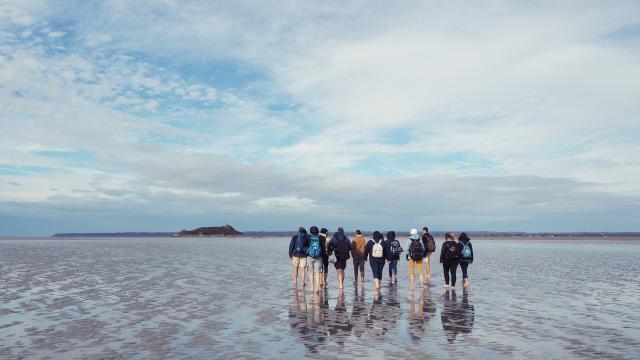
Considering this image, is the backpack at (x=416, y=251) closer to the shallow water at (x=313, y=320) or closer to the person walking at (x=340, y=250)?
the shallow water at (x=313, y=320)

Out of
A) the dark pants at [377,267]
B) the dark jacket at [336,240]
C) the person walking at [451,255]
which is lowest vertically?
the dark pants at [377,267]

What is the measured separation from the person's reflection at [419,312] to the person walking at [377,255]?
1773 millimetres

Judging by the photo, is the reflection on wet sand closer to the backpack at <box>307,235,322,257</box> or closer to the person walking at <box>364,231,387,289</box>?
the person walking at <box>364,231,387,289</box>

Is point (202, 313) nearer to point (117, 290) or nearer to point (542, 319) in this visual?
point (117, 290)

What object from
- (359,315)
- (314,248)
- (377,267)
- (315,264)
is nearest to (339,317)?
(359,315)

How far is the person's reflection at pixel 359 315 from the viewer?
14.3m

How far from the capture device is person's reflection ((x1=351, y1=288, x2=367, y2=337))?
1426cm

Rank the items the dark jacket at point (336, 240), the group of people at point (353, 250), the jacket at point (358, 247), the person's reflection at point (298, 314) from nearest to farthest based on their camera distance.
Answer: the person's reflection at point (298, 314)
the group of people at point (353, 250)
the dark jacket at point (336, 240)
the jacket at point (358, 247)

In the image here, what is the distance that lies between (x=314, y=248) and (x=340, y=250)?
58.4 inches

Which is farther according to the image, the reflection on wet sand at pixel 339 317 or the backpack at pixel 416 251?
the backpack at pixel 416 251

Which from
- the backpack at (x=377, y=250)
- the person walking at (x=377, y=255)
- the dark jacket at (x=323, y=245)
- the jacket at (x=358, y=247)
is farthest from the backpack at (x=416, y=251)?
the dark jacket at (x=323, y=245)

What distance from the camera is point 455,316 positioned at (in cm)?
1653

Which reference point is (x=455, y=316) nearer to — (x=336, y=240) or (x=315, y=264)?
(x=315, y=264)

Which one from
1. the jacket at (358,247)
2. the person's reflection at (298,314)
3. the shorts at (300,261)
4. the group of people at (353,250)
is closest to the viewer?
the person's reflection at (298,314)
